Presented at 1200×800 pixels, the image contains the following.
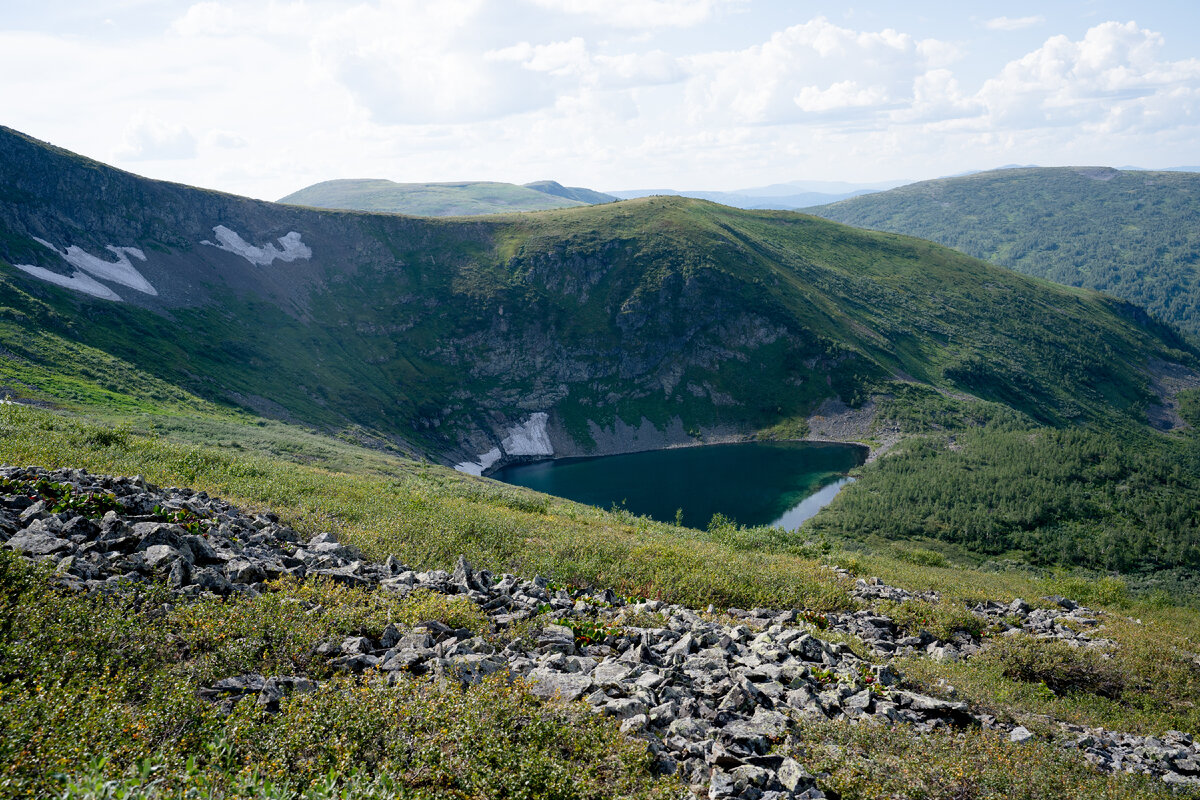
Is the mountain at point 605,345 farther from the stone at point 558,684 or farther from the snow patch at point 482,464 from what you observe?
the stone at point 558,684

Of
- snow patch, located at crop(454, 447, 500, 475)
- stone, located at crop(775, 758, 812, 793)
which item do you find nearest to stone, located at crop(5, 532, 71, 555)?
stone, located at crop(775, 758, 812, 793)

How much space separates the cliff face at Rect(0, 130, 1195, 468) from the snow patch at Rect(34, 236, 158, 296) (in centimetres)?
37

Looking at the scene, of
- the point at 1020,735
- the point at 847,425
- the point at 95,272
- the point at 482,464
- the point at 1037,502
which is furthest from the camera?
the point at 847,425

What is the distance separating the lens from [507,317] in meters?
126

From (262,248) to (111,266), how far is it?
28.2m

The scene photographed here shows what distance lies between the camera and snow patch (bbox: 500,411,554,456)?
107750 mm

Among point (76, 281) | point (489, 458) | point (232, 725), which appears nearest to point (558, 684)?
point (232, 725)

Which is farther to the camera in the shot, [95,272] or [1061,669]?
[95,272]

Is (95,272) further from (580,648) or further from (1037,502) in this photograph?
(1037,502)

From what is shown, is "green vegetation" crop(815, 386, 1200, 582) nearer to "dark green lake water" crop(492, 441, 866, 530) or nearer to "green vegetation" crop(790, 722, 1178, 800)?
"dark green lake water" crop(492, 441, 866, 530)

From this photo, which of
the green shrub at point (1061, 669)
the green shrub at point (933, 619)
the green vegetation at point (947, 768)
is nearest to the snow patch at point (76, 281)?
the green shrub at point (933, 619)

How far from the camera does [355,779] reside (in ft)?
20.9

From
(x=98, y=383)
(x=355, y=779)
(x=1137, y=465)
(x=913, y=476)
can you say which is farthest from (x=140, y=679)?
(x=1137, y=465)

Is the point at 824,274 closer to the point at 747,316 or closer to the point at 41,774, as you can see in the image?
the point at 747,316
